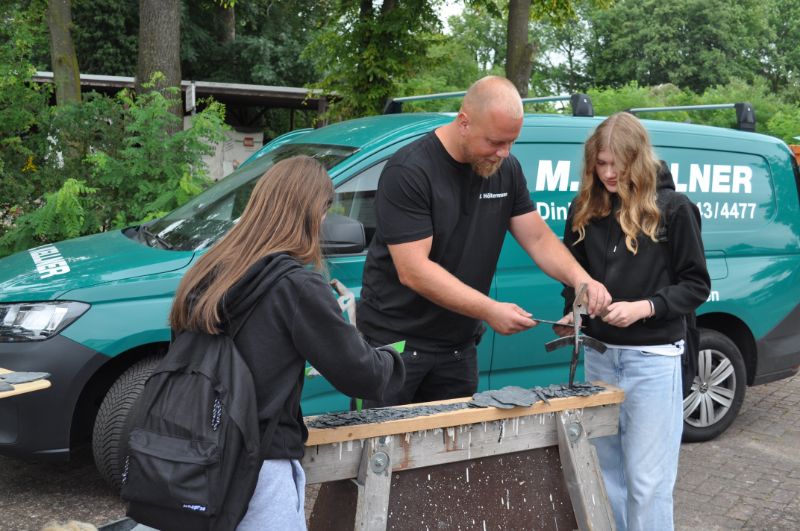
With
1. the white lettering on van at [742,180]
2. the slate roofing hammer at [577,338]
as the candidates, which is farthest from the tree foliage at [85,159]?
the slate roofing hammer at [577,338]

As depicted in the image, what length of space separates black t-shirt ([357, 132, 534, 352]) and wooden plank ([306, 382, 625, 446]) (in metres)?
0.49

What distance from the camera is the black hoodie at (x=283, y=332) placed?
219cm

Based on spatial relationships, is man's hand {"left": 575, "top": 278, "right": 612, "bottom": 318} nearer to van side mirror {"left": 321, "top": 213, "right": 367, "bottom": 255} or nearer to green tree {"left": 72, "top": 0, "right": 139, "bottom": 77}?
van side mirror {"left": 321, "top": 213, "right": 367, "bottom": 255}

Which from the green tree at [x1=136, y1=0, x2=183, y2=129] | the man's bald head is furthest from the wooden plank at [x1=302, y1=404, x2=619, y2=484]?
the green tree at [x1=136, y1=0, x2=183, y2=129]

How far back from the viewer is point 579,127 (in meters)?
5.26

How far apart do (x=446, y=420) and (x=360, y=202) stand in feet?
6.94

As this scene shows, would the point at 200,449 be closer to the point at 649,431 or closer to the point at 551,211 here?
the point at 649,431

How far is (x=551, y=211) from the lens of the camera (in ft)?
16.7

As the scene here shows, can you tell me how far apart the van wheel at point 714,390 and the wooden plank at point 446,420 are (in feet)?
9.03

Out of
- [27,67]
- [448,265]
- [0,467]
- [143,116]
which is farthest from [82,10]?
[448,265]

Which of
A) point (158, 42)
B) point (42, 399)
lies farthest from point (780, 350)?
point (158, 42)

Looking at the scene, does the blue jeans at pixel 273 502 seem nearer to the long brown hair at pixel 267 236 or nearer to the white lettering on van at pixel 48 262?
the long brown hair at pixel 267 236

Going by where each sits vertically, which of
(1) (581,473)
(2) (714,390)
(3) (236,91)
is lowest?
(2) (714,390)

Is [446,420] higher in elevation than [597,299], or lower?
lower
